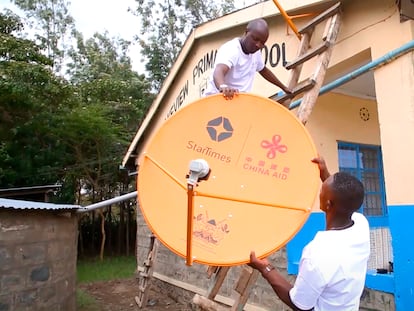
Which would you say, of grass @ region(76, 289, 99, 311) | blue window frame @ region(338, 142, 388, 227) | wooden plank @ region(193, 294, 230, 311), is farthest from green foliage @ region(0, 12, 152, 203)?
wooden plank @ region(193, 294, 230, 311)

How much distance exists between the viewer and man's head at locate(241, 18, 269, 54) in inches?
126

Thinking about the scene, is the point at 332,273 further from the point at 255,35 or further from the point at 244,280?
the point at 255,35

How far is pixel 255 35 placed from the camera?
322 cm

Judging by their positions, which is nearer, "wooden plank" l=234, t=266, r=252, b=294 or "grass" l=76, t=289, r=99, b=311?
"wooden plank" l=234, t=266, r=252, b=294

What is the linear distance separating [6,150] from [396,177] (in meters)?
13.4

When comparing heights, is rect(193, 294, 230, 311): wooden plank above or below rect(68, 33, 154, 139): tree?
below

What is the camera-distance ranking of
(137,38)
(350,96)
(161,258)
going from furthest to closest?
(137,38) < (161,258) < (350,96)

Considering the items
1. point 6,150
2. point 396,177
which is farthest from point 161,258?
point 6,150

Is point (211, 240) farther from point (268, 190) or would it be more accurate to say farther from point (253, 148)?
point (253, 148)

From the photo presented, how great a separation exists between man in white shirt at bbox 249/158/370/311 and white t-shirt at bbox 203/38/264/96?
166 cm

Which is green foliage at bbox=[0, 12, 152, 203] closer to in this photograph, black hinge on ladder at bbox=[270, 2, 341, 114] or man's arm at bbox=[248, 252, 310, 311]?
black hinge on ladder at bbox=[270, 2, 341, 114]

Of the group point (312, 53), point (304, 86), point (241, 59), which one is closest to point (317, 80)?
point (304, 86)

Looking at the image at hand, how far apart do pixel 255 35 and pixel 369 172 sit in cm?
335

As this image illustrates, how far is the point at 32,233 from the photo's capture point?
5.44 metres
